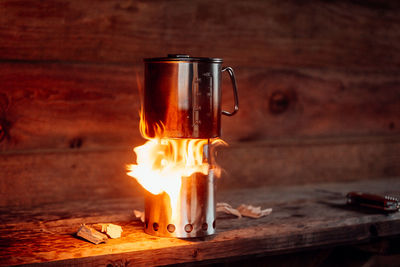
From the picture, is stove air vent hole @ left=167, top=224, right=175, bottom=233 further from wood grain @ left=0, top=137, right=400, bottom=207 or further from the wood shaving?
wood grain @ left=0, top=137, right=400, bottom=207

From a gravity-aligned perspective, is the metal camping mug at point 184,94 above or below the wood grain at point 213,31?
below

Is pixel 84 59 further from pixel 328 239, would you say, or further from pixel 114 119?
pixel 328 239

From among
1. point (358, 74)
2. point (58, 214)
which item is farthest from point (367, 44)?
point (58, 214)

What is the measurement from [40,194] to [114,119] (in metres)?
0.38

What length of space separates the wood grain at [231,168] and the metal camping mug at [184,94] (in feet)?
1.96

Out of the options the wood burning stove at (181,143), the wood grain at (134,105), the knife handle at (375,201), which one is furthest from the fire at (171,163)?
the knife handle at (375,201)

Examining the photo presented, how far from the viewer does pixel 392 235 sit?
1.92 m

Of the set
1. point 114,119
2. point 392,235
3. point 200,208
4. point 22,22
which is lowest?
point 392,235

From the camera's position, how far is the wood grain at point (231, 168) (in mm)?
1996

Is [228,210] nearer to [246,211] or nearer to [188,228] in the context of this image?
[246,211]

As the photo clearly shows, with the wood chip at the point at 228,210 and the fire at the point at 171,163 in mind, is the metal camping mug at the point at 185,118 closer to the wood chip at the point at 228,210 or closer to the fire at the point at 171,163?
the fire at the point at 171,163

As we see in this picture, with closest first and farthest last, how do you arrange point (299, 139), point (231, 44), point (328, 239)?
point (328, 239) → point (231, 44) → point (299, 139)

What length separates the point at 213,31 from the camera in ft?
7.55

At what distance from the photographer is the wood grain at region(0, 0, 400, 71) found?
1.96 meters
